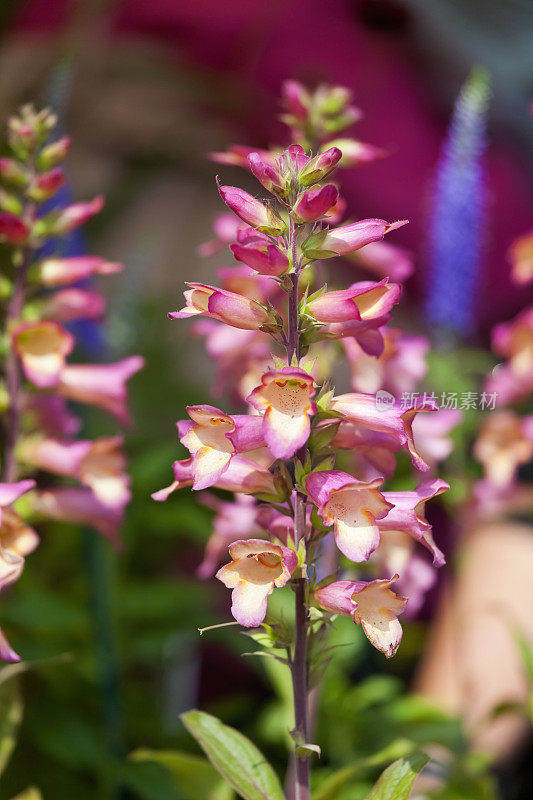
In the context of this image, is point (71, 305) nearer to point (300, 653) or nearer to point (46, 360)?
point (46, 360)

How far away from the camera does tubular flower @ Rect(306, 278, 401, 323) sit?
0.36 meters

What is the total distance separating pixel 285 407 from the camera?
35 cm

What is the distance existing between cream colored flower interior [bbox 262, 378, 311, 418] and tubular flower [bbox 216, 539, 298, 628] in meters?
0.05

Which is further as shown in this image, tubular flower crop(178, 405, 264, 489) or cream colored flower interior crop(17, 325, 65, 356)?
cream colored flower interior crop(17, 325, 65, 356)

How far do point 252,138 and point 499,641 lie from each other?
106cm

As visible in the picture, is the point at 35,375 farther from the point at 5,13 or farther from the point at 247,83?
the point at 247,83

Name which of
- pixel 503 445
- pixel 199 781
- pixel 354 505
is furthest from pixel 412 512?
pixel 503 445

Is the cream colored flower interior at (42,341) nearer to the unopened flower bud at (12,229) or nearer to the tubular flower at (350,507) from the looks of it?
the unopened flower bud at (12,229)

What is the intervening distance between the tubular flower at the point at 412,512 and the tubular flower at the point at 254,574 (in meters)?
0.06

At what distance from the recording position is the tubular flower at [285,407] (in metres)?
0.33

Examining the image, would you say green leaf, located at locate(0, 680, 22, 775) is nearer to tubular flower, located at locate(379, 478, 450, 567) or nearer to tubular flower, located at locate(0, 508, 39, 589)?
tubular flower, located at locate(0, 508, 39, 589)

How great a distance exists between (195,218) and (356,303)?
1.25m

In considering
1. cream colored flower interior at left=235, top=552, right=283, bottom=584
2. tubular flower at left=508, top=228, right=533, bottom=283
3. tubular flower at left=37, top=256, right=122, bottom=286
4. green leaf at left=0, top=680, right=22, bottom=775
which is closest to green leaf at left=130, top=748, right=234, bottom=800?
green leaf at left=0, top=680, right=22, bottom=775

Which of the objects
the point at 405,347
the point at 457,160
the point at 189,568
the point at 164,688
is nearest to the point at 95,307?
the point at 405,347
